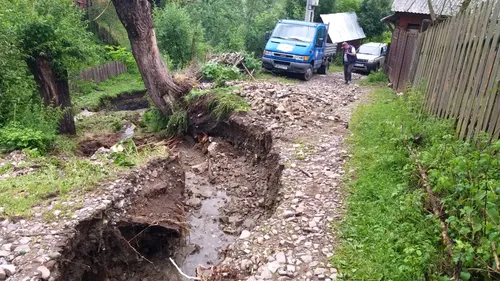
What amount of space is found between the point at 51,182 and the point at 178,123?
5.22m

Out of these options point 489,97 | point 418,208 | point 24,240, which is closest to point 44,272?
point 24,240

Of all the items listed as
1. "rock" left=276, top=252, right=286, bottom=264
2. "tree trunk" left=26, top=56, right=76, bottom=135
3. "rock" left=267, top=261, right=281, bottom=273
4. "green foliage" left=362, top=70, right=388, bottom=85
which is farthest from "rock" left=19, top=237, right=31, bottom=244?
"green foliage" left=362, top=70, right=388, bottom=85

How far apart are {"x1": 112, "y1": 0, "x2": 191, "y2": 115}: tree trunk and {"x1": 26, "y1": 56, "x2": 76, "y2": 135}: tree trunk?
6.65 feet

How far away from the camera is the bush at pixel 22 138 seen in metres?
7.26

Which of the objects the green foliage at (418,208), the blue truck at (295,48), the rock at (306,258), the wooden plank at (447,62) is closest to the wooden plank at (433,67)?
the wooden plank at (447,62)

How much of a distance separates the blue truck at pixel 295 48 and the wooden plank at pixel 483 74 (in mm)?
9478

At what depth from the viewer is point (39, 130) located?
26.7 ft

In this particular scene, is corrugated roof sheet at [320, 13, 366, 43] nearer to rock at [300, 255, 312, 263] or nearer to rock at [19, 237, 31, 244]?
rock at [300, 255, 312, 263]

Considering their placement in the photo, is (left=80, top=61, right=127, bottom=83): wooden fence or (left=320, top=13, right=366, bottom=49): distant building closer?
(left=80, top=61, right=127, bottom=83): wooden fence

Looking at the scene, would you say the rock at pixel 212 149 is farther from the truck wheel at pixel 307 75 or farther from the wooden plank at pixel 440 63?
the truck wheel at pixel 307 75

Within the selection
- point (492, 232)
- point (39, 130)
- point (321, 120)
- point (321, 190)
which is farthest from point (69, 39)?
point (492, 232)

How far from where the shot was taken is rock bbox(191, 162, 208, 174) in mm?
8787

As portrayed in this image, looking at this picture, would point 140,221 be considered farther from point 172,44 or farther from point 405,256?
point 172,44

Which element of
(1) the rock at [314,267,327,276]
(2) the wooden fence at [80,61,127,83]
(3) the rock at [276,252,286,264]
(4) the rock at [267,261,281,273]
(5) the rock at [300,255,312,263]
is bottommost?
(2) the wooden fence at [80,61,127,83]
